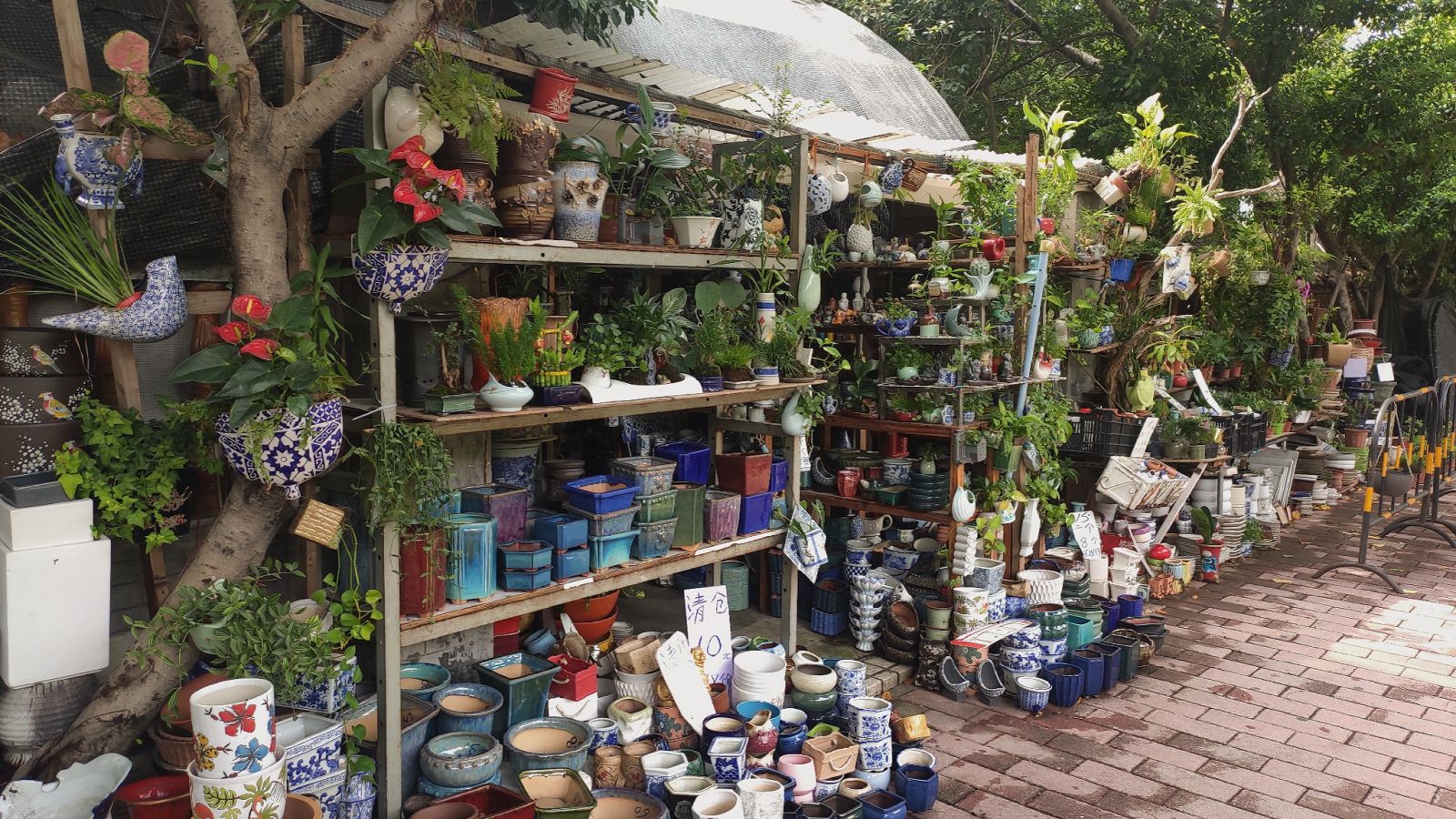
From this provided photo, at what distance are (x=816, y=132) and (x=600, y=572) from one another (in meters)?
2.63

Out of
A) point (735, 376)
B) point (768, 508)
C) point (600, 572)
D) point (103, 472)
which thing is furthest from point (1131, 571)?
point (103, 472)

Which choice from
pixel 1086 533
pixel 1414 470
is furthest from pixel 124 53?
pixel 1414 470

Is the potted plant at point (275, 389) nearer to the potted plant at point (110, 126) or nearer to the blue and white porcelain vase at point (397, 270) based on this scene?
the blue and white porcelain vase at point (397, 270)

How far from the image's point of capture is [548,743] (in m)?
3.60

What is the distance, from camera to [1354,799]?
12.9 ft

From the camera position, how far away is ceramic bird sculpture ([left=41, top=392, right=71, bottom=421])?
2.88 meters

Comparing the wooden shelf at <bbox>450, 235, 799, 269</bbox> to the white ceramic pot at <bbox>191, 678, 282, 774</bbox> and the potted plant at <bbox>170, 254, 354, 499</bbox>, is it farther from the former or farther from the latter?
the white ceramic pot at <bbox>191, 678, 282, 774</bbox>

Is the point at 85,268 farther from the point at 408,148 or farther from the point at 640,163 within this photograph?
the point at 640,163

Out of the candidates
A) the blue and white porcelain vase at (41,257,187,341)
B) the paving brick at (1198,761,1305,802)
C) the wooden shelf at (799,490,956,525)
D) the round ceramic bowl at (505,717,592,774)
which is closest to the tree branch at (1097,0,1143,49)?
the wooden shelf at (799,490,956,525)

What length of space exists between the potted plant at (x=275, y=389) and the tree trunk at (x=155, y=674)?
169mm

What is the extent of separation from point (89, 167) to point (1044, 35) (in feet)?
34.2

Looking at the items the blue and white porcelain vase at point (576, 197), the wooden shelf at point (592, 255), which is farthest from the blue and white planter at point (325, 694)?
the blue and white porcelain vase at point (576, 197)

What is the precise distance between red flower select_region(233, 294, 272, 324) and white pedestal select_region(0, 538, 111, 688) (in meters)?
0.82

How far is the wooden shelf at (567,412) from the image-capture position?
3.18 m
